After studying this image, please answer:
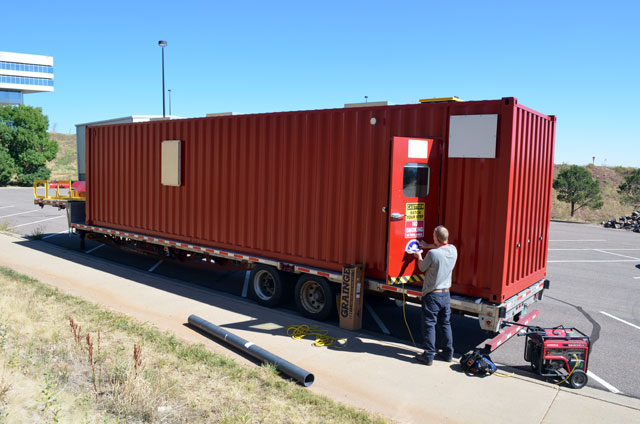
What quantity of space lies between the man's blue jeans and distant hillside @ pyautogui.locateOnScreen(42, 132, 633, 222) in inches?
1219

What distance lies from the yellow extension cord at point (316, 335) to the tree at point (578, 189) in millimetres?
30705

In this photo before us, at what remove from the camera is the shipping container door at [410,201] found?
6.82m

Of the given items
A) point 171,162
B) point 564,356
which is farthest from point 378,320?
point 171,162

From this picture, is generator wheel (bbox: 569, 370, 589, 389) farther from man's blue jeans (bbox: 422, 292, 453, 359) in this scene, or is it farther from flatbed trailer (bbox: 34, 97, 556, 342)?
man's blue jeans (bbox: 422, 292, 453, 359)

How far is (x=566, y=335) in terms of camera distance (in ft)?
20.7

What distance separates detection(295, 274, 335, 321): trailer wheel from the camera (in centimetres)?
838

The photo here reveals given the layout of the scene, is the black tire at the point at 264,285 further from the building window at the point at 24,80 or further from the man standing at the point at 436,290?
the building window at the point at 24,80

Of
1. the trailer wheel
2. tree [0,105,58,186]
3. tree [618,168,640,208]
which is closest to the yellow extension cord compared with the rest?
the trailer wheel

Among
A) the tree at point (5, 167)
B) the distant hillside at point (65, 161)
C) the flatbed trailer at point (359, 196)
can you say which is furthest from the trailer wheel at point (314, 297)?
the distant hillside at point (65, 161)

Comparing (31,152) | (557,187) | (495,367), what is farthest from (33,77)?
(495,367)

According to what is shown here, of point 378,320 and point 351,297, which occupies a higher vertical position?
point 351,297

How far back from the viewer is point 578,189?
111 feet

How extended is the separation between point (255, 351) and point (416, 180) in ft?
10.4

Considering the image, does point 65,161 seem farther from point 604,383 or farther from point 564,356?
point 604,383
